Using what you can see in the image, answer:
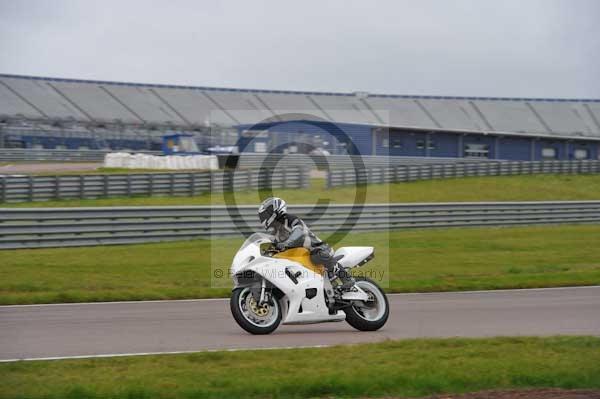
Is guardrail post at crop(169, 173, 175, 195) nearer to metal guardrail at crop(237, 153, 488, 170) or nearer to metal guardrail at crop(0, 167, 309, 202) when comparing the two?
metal guardrail at crop(0, 167, 309, 202)

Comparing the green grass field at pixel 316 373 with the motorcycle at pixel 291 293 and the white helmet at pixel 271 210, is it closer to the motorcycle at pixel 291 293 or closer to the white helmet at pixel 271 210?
the motorcycle at pixel 291 293

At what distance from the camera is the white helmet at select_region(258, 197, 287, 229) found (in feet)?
32.8

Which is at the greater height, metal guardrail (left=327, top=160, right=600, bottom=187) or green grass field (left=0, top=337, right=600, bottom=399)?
metal guardrail (left=327, top=160, right=600, bottom=187)

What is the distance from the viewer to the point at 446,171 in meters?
42.3

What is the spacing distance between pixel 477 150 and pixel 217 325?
2045 inches

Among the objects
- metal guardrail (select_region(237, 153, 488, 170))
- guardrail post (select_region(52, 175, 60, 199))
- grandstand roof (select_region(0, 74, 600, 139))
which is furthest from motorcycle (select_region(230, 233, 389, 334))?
grandstand roof (select_region(0, 74, 600, 139))

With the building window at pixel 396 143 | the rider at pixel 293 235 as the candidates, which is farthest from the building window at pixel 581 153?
the rider at pixel 293 235

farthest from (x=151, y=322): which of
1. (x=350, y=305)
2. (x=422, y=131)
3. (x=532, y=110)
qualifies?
(x=532, y=110)

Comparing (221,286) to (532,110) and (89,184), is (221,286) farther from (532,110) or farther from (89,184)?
(532,110)

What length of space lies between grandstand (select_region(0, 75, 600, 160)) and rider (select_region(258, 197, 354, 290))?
107 feet

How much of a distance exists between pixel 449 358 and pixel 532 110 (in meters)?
59.4

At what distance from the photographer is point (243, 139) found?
132ft

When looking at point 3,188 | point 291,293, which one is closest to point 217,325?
point 291,293

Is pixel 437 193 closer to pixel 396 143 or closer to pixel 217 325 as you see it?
pixel 396 143
